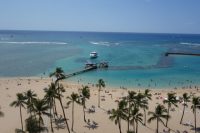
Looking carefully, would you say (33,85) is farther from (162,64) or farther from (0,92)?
(162,64)

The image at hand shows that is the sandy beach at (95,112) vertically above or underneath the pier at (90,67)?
underneath

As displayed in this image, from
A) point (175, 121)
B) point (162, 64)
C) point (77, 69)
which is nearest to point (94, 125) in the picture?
point (175, 121)

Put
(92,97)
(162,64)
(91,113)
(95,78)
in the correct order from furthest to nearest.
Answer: (162,64) → (95,78) → (92,97) → (91,113)

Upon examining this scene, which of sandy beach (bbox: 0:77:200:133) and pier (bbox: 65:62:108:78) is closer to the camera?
sandy beach (bbox: 0:77:200:133)

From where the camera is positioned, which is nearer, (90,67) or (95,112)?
(95,112)

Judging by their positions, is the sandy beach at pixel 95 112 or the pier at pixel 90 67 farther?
the pier at pixel 90 67

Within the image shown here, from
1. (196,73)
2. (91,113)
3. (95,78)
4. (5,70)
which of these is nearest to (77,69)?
(95,78)

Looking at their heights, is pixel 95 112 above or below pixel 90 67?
below

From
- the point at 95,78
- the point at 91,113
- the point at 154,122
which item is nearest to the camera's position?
the point at 154,122

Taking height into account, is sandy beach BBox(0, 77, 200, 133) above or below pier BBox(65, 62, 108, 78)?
below

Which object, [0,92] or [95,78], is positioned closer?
[0,92]
